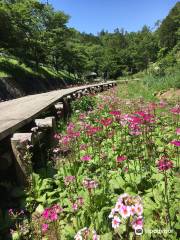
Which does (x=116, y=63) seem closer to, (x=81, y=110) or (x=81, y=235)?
(x=81, y=110)

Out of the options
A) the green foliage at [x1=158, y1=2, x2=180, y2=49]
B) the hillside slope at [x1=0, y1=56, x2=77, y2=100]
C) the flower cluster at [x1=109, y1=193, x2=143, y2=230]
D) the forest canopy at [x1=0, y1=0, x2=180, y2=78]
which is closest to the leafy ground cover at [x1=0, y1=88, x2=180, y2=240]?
the flower cluster at [x1=109, y1=193, x2=143, y2=230]

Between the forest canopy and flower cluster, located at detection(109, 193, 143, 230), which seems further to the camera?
the forest canopy

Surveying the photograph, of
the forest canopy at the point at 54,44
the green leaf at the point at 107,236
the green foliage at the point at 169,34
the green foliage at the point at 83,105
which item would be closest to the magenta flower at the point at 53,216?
the green leaf at the point at 107,236

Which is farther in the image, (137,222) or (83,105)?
(83,105)

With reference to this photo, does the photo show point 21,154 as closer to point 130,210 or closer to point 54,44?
point 130,210

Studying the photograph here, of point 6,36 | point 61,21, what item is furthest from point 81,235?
point 61,21

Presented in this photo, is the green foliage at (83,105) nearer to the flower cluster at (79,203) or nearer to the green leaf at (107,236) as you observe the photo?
the flower cluster at (79,203)

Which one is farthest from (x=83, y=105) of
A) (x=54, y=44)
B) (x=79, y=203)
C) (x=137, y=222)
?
(x=54, y=44)

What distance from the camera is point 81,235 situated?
1.90 meters

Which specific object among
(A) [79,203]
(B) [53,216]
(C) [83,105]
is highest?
(B) [53,216]

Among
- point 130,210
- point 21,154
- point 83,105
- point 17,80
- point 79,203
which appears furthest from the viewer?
point 17,80

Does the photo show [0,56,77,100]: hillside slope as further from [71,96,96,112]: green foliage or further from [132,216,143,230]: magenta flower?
[132,216,143,230]: magenta flower

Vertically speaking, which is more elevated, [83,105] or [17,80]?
[17,80]

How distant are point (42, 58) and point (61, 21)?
9355mm
